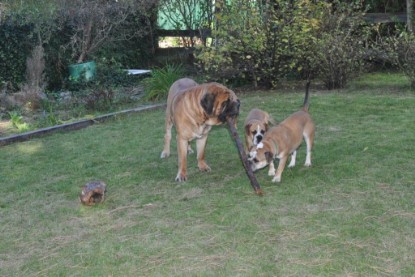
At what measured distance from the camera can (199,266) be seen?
394 centimetres

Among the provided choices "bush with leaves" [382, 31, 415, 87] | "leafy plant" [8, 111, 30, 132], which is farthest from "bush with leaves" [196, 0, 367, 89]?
"leafy plant" [8, 111, 30, 132]

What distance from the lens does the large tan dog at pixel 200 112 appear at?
18.3 feet

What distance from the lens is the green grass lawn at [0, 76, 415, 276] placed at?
4.00 metres

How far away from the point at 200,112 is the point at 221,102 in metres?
0.29

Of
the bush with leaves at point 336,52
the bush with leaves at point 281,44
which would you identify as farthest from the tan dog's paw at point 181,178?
the bush with leaves at point 336,52

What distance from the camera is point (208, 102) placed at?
5605 mm

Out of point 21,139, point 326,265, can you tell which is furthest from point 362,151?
point 21,139

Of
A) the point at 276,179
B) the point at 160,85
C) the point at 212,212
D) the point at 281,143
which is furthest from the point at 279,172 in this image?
the point at 160,85

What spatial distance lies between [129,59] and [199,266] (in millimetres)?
13613

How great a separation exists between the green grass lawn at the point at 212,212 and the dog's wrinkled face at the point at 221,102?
32.1 inches

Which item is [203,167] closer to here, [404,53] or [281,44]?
[281,44]

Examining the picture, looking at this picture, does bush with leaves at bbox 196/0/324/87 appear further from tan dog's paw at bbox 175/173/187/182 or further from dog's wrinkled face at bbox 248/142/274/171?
dog's wrinkled face at bbox 248/142/274/171

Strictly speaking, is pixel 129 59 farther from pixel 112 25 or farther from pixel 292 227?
pixel 292 227

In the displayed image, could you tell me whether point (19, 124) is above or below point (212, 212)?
below
